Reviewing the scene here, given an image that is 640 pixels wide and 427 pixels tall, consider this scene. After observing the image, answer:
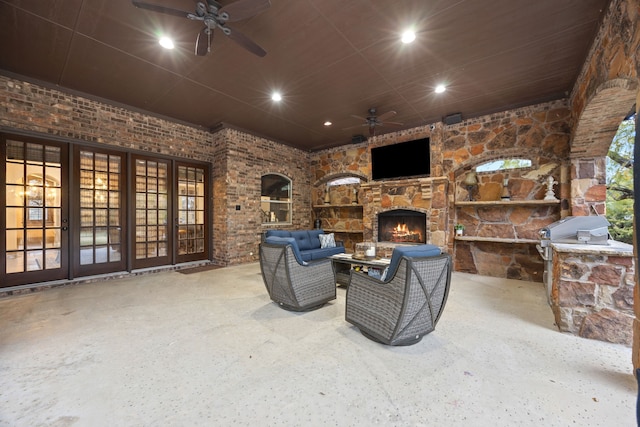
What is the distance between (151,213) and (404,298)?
5.18 metres

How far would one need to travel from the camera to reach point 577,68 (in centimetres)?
337

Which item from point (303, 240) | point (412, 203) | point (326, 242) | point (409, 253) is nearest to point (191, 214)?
point (303, 240)

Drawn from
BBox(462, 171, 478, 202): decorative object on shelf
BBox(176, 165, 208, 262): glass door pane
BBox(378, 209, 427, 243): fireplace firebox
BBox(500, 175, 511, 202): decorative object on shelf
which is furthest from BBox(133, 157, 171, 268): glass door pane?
BBox(500, 175, 511, 202): decorative object on shelf

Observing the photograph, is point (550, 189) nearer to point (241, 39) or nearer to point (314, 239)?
point (314, 239)

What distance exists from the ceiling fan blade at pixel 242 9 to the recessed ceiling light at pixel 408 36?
4.97 ft

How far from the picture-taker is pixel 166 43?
2934 mm

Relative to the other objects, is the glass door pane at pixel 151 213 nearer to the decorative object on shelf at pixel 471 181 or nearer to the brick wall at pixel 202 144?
the brick wall at pixel 202 144

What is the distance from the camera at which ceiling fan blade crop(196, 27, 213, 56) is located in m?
2.49

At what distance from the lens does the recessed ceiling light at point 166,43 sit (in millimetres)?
2869

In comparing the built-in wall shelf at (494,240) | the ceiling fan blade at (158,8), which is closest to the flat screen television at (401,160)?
the built-in wall shelf at (494,240)

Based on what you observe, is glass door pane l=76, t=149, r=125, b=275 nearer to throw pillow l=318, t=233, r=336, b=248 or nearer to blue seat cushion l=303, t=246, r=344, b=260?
blue seat cushion l=303, t=246, r=344, b=260

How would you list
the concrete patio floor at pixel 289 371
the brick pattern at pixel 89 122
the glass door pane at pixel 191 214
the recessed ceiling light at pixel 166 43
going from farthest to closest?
the glass door pane at pixel 191 214
the brick pattern at pixel 89 122
the recessed ceiling light at pixel 166 43
the concrete patio floor at pixel 289 371

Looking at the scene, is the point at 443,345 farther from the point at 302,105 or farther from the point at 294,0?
the point at 302,105

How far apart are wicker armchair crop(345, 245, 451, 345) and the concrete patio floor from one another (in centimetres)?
15
